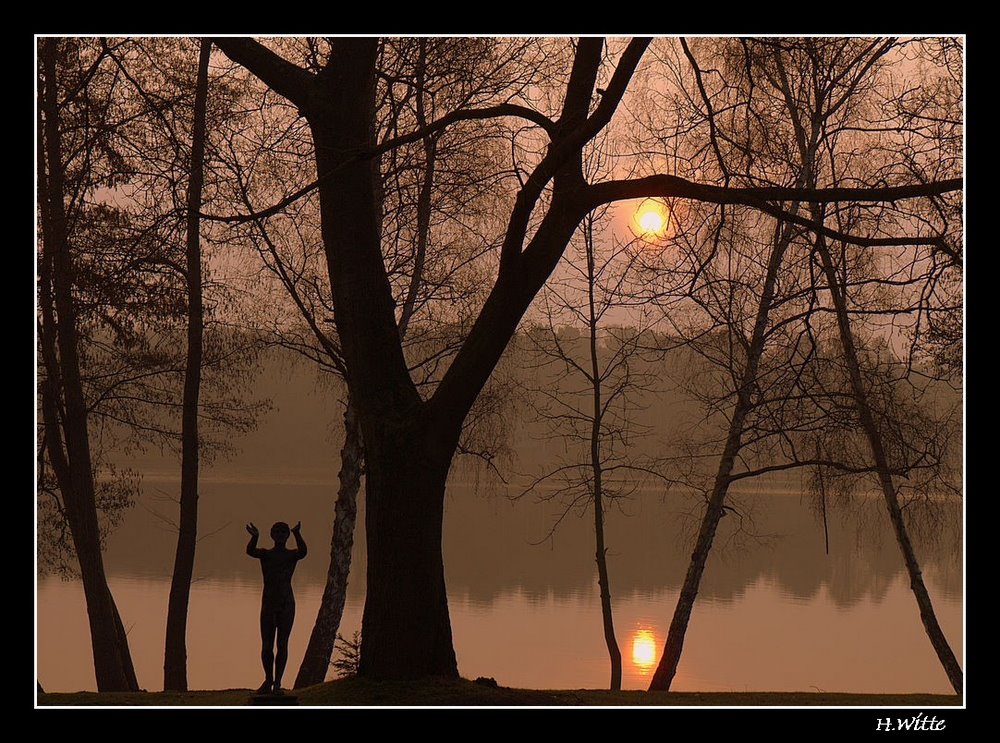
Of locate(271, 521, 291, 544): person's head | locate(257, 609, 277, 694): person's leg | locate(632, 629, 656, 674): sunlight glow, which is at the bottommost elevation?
locate(632, 629, 656, 674): sunlight glow

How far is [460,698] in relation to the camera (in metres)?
9.12

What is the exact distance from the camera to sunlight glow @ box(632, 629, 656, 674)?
27.2 meters

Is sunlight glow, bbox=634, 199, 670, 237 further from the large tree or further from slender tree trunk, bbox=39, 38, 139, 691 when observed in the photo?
slender tree trunk, bbox=39, 38, 139, 691

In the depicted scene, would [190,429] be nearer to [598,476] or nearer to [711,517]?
[598,476]

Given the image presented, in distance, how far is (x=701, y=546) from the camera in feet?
53.3

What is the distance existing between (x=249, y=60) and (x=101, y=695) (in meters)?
6.59

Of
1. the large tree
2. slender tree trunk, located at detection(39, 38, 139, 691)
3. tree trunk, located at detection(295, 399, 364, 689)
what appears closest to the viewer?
the large tree

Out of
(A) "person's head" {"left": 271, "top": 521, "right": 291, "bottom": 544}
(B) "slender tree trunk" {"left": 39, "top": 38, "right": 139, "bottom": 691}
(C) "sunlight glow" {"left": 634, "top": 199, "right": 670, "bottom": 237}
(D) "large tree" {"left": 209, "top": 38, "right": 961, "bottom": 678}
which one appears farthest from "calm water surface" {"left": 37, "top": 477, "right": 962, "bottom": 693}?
(D) "large tree" {"left": 209, "top": 38, "right": 961, "bottom": 678}

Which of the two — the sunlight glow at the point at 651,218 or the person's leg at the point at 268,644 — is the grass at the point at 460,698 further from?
the sunlight glow at the point at 651,218

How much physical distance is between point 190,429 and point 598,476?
6565 mm

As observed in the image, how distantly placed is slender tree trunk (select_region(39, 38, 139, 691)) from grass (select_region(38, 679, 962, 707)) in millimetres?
2819

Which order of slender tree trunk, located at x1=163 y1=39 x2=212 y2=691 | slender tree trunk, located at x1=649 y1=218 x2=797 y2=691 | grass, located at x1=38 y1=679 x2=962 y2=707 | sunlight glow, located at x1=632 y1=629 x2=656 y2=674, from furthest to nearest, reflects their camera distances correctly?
sunlight glow, located at x1=632 y1=629 x2=656 y2=674 → slender tree trunk, located at x1=649 y1=218 x2=797 y2=691 → slender tree trunk, located at x1=163 y1=39 x2=212 y2=691 → grass, located at x1=38 y1=679 x2=962 y2=707

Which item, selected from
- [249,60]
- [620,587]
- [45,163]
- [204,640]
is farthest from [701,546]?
[620,587]

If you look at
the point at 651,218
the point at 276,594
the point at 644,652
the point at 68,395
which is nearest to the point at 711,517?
the point at 651,218
